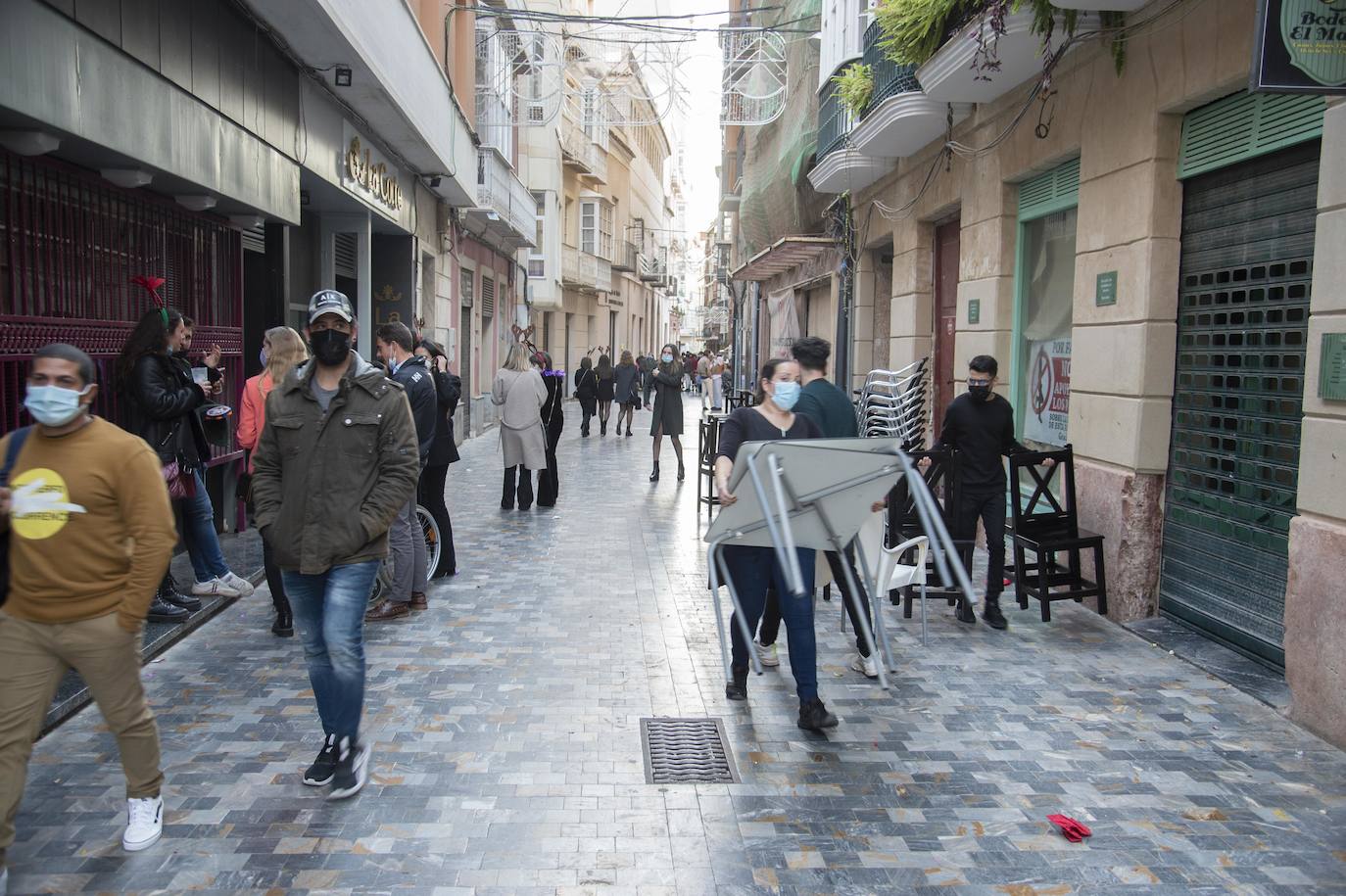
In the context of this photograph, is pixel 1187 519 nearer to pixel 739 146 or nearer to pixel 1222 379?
pixel 1222 379

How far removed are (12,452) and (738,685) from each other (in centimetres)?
349

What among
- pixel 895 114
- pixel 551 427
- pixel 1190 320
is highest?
pixel 895 114

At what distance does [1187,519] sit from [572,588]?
432cm

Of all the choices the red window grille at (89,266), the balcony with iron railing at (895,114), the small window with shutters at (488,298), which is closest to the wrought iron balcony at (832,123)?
the balcony with iron railing at (895,114)

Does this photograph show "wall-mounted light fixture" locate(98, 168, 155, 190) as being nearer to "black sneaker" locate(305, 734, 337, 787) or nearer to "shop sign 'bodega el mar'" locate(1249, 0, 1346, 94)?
"black sneaker" locate(305, 734, 337, 787)

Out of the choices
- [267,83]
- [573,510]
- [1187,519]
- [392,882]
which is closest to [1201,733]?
[1187,519]

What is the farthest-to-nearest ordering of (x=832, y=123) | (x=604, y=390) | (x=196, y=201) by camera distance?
(x=604, y=390)
(x=832, y=123)
(x=196, y=201)

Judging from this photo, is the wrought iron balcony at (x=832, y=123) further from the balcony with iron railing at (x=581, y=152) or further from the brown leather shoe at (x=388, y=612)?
the balcony with iron railing at (x=581, y=152)

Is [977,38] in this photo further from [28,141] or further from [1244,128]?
[28,141]

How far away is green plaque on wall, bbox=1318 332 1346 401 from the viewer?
505cm

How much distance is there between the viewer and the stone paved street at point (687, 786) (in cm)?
379

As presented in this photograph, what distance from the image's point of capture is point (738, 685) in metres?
5.64

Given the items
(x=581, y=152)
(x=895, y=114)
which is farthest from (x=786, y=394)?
(x=581, y=152)

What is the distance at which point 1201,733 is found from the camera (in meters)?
5.26
